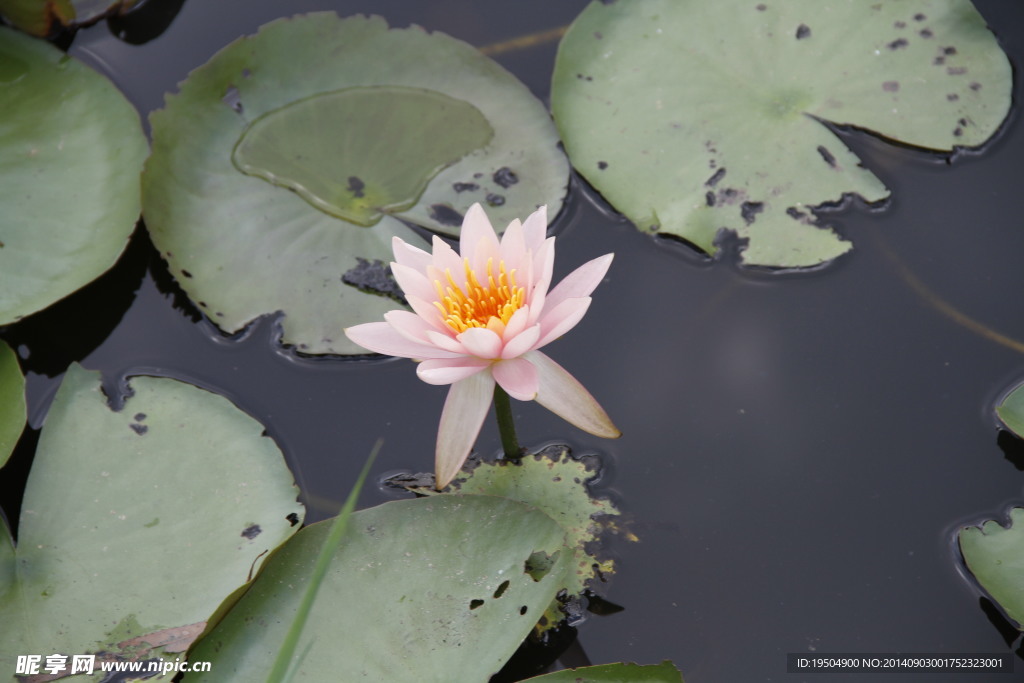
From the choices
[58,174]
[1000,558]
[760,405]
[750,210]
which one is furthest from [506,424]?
[58,174]

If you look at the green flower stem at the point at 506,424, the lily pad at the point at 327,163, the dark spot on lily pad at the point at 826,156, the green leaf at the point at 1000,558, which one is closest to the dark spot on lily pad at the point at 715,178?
the dark spot on lily pad at the point at 826,156

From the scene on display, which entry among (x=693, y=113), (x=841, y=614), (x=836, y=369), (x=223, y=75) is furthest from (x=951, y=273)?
(x=223, y=75)

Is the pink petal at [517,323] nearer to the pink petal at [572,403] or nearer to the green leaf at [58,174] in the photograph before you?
Result: the pink petal at [572,403]

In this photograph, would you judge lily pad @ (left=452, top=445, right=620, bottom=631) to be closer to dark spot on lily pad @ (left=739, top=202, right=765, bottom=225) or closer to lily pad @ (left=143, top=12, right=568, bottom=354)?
lily pad @ (left=143, top=12, right=568, bottom=354)

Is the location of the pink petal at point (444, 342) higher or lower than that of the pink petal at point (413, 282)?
lower

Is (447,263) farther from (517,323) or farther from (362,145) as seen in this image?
(362,145)

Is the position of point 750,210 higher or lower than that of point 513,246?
lower
